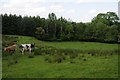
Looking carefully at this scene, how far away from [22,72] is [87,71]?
150 inches

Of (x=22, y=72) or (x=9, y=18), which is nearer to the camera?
(x=22, y=72)

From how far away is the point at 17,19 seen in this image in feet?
289

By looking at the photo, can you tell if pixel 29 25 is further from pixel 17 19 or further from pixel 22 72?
pixel 22 72

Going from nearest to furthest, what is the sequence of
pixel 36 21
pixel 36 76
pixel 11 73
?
pixel 36 76 → pixel 11 73 → pixel 36 21

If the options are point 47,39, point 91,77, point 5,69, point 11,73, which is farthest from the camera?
point 47,39

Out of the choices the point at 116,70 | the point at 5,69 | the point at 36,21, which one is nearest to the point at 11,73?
the point at 5,69

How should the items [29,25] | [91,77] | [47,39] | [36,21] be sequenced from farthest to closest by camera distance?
[36,21], [29,25], [47,39], [91,77]

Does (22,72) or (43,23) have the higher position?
(43,23)

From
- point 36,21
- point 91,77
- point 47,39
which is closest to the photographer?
point 91,77

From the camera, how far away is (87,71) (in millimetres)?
15094

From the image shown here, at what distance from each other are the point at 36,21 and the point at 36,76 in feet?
259

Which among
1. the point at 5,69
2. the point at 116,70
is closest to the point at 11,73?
the point at 5,69

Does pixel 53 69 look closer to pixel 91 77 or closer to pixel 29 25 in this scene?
pixel 91 77

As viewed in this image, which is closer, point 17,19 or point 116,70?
point 116,70
